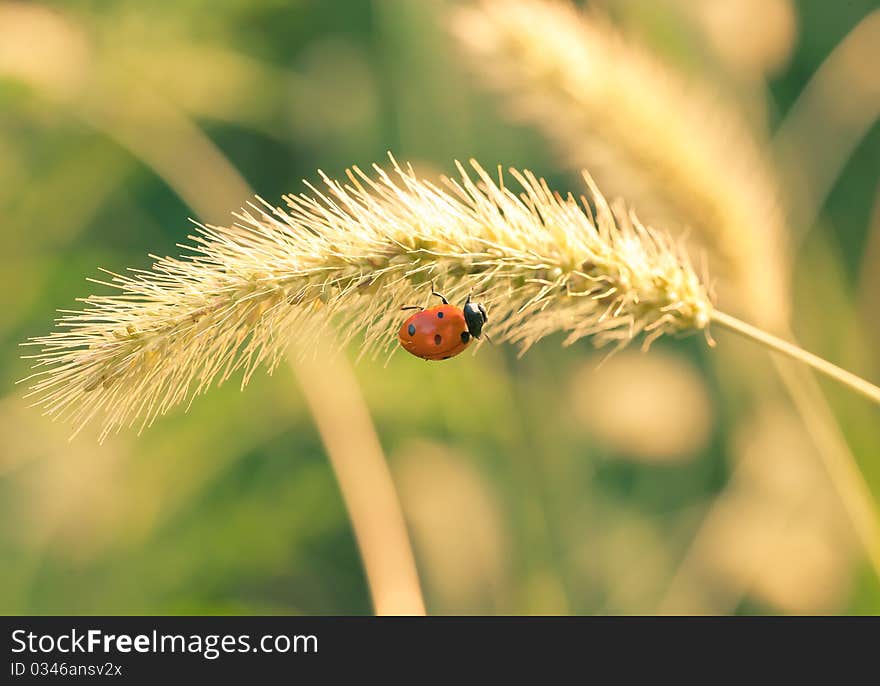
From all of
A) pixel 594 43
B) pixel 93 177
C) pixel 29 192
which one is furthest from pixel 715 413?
pixel 29 192

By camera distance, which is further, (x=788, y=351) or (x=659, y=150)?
(x=659, y=150)

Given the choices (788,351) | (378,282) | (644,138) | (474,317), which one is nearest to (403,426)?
(474,317)

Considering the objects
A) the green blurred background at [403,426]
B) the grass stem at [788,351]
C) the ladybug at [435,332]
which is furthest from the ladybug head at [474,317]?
the green blurred background at [403,426]

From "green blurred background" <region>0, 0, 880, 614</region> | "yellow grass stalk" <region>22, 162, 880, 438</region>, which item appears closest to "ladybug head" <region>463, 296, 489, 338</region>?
"yellow grass stalk" <region>22, 162, 880, 438</region>

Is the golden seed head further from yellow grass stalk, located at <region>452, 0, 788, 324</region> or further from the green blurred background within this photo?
the green blurred background

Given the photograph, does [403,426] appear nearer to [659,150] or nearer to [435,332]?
[435,332]

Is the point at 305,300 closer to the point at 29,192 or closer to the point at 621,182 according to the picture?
the point at 621,182
